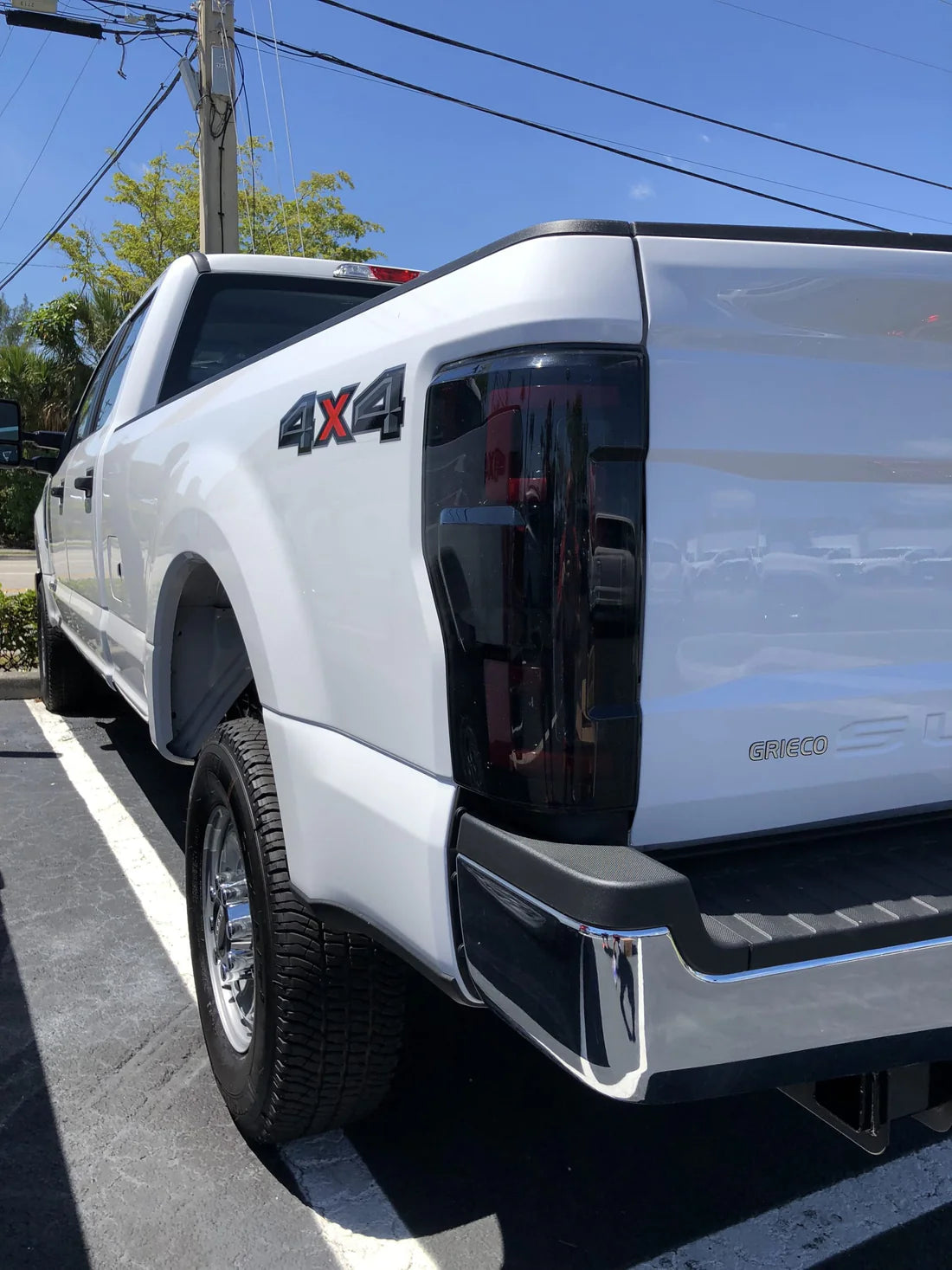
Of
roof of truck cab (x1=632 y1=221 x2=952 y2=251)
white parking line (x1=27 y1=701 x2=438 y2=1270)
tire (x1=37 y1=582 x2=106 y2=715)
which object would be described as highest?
roof of truck cab (x1=632 y1=221 x2=952 y2=251)

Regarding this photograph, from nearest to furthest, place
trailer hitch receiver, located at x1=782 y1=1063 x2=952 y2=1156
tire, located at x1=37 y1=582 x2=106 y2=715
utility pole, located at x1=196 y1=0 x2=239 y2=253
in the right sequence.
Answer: trailer hitch receiver, located at x1=782 y1=1063 x2=952 y2=1156, tire, located at x1=37 y1=582 x2=106 y2=715, utility pole, located at x1=196 y1=0 x2=239 y2=253

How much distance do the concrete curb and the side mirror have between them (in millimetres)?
2559

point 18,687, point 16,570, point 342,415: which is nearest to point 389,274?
point 342,415

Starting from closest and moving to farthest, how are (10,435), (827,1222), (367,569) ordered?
(367,569)
(827,1222)
(10,435)

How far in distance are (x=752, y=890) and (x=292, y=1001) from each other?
3.29 feet

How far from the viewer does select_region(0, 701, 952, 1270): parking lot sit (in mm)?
2170

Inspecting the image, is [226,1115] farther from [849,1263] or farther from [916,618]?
[916,618]

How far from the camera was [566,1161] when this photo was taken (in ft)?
8.06

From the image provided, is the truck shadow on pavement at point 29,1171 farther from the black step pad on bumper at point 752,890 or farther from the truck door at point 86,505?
the truck door at point 86,505

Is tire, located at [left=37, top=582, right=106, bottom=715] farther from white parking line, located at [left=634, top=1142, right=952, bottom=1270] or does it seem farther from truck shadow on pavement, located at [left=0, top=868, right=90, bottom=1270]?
white parking line, located at [left=634, top=1142, right=952, bottom=1270]

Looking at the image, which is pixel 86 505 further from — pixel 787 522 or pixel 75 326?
pixel 75 326

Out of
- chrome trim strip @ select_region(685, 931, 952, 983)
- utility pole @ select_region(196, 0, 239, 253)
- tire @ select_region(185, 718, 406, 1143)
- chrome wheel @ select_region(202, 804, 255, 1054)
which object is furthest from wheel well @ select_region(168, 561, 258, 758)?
utility pole @ select_region(196, 0, 239, 253)

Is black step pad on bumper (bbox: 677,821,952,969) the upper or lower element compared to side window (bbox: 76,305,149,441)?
lower

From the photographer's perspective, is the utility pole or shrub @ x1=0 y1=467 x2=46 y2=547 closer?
the utility pole
